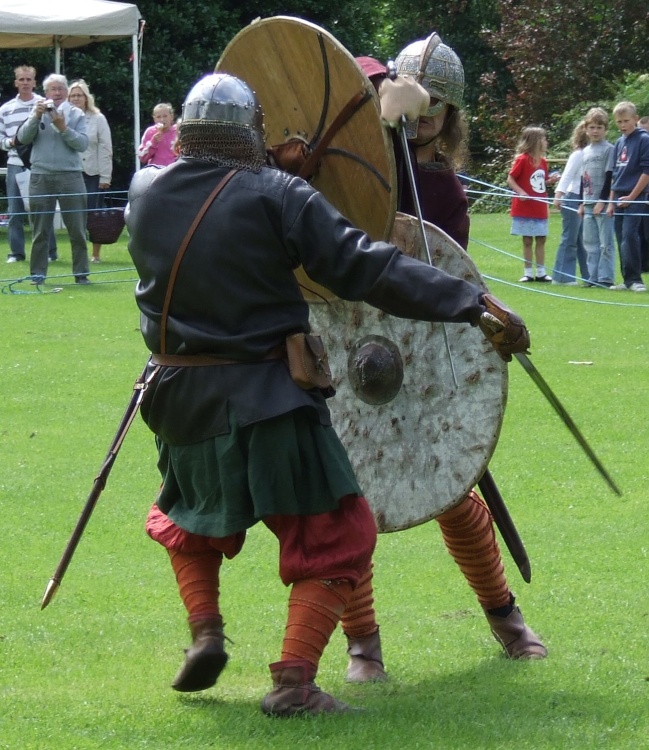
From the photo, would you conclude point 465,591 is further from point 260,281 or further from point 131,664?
point 260,281

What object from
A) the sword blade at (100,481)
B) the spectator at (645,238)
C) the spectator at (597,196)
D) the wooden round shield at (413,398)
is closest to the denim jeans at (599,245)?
the spectator at (597,196)

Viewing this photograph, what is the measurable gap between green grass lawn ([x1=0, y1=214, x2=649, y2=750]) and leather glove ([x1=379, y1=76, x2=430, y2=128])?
1641mm

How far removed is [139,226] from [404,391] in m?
0.99

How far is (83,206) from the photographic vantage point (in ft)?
45.9

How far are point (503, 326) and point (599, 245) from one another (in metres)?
11.1

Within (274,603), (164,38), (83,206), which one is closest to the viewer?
(274,603)

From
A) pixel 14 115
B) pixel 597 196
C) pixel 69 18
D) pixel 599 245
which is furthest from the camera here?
pixel 69 18

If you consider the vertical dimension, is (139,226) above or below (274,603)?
above

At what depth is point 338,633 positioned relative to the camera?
4711 mm

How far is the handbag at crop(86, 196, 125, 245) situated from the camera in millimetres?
15078

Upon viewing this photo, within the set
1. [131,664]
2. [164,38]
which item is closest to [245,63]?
[131,664]

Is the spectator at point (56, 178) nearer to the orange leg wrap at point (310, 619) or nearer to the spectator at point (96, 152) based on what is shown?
the spectator at point (96, 152)

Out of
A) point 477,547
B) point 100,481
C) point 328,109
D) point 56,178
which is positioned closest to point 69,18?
point 56,178

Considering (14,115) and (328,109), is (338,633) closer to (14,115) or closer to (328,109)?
(328,109)
